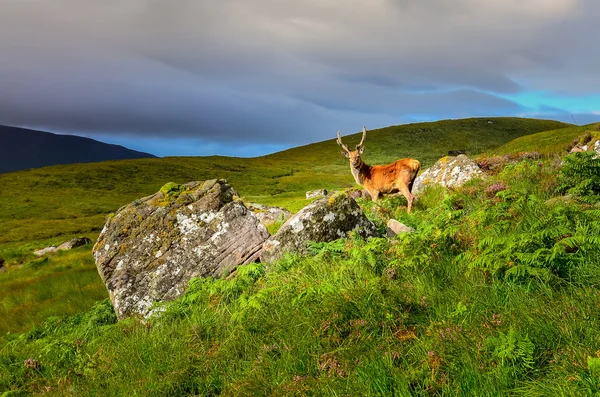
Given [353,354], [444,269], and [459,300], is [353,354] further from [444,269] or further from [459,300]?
[444,269]

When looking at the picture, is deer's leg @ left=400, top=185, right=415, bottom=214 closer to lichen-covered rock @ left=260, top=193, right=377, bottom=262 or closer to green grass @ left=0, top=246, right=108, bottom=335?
lichen-covered rock @ left=260, top=193, right=377, bottom=262

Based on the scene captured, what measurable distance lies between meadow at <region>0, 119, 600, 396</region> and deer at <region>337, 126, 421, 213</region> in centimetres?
826

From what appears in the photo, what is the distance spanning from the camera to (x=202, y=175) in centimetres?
12638

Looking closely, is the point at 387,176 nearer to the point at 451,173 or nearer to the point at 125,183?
the point at 451,173

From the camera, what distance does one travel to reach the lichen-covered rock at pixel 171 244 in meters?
10.3

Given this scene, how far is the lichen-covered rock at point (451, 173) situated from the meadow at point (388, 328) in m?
10.9

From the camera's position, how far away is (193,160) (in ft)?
504

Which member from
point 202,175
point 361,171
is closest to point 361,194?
point 361,171

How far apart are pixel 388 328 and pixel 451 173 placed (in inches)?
664

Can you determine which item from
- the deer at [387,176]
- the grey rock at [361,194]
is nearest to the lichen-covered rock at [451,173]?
the deer at [387,176]

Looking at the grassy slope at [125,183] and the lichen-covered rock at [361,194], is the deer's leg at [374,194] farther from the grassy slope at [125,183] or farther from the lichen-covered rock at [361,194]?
the grassy slope at [125,183]

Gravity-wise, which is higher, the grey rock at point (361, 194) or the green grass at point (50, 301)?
the grey rock at point (361, 194)

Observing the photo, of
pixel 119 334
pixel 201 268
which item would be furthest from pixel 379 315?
pixel 201 268

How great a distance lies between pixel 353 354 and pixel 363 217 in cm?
649
